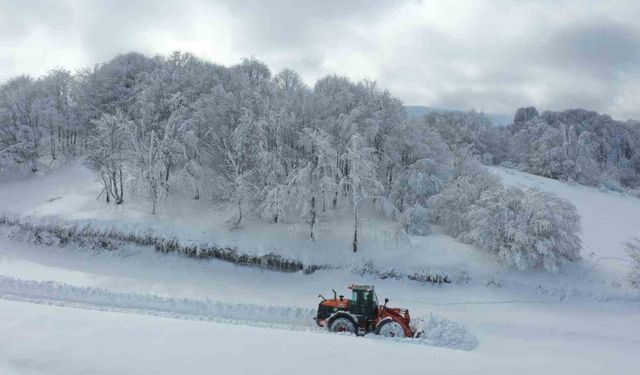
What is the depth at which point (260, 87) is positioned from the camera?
110 feet

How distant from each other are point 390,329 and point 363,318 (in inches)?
39.8

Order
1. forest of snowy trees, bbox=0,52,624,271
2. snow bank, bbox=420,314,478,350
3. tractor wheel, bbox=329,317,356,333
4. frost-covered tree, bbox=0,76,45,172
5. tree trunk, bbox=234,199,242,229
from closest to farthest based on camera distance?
snow bank, bbox=420,314,478,350, tractor wheel, bbox=329,317,356,333, forest of snowy trees, bbox=0,52,624,271, tree trunk, bbox=234,199,242,229, frost-covered tree, bbox=0,76,45,172

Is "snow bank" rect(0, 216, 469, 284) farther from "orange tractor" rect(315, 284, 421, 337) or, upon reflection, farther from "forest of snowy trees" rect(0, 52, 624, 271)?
"orange tractor" rect(315, 284, 421, 337)

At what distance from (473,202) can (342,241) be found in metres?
8.45

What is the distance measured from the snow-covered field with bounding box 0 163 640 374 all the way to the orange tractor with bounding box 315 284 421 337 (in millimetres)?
1172

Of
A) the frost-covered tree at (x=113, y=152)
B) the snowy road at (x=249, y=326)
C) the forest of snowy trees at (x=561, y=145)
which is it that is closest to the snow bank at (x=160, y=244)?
the snowy road at (x=249, y=326)

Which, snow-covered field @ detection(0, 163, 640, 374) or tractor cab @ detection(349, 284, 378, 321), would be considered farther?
tractor cab @ detection(349, 284, 378, 321)

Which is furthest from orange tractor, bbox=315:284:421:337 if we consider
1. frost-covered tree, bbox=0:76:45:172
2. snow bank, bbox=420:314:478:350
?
frost-covered tree, bbox=0:76:45:172

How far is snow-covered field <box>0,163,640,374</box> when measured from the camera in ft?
37.9

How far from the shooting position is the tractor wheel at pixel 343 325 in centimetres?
1573

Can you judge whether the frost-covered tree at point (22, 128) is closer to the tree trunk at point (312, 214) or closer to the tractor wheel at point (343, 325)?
the tree trunk at point (312, 214)

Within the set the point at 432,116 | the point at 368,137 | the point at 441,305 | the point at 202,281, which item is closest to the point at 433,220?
the point at 368,137

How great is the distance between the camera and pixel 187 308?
690 inches

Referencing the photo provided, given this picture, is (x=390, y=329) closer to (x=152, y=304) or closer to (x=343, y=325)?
(x=343, y=325)
